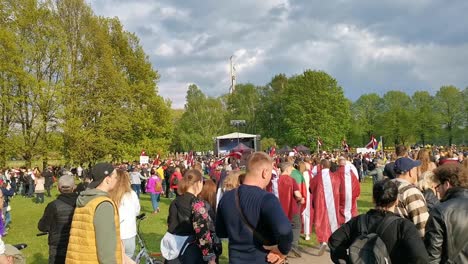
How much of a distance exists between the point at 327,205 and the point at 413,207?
4.82 metres

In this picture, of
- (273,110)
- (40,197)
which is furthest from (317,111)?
(40,197)

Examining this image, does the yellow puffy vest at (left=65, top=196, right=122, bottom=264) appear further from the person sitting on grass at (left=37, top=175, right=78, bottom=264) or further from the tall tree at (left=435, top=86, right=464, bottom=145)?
the tall tree at (left=435, top=86, right=464, bottom=145)

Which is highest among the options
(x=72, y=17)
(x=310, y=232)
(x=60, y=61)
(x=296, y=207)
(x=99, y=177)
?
(x=72, y=17)

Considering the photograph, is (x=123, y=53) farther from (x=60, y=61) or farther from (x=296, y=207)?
(x=296, y=207)

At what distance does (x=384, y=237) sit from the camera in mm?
3135

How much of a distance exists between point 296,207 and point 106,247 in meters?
5.85

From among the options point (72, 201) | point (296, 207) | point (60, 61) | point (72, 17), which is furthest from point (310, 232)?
point (72, 17)

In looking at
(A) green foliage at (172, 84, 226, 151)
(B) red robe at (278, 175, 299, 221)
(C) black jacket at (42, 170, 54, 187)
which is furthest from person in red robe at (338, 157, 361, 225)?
(A) green foliage at (172, 84, 226, 151)

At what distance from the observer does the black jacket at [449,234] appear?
10.8ft

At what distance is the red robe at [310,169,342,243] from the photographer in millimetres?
8719

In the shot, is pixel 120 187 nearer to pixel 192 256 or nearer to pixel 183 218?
pixel 183 218

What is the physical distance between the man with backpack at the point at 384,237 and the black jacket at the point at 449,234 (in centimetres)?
32

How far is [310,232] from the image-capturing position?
10.7m

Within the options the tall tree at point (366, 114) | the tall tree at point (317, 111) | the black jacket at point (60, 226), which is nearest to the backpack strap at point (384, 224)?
the black jacket at point (60, 226)
